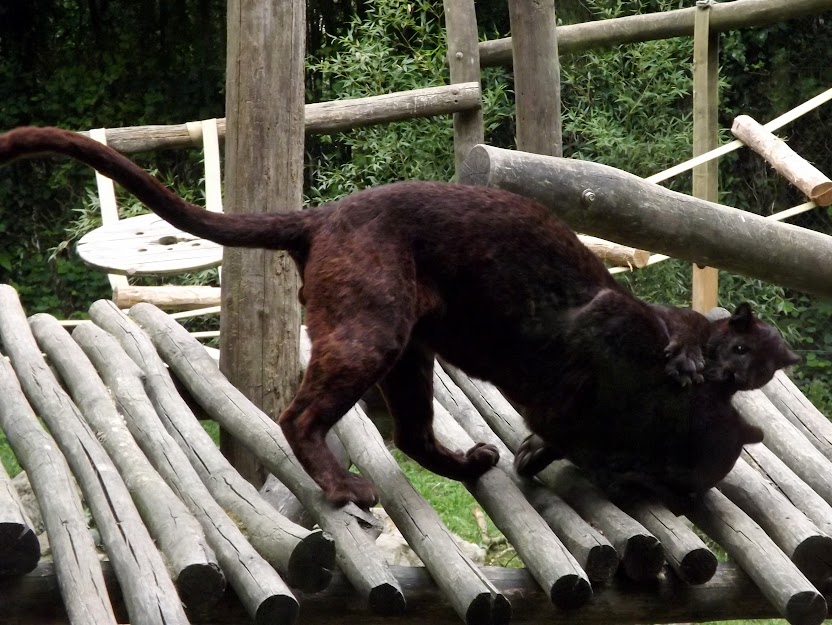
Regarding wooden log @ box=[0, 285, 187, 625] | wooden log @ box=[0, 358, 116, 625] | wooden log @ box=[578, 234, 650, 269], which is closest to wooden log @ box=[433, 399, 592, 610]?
wooden log @ box=[0, 285, 187, 625]

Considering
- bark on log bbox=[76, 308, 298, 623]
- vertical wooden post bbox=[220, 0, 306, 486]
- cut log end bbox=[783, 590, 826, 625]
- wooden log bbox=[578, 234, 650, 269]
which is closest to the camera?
bark on log bbox=[76, 308, 298, 623]

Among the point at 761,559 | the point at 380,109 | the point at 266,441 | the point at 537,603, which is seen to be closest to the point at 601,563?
the point at 537,603

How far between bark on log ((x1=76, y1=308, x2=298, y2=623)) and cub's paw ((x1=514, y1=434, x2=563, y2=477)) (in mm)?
944

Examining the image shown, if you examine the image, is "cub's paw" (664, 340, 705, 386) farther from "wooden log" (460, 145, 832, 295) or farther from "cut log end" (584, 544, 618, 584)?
"cut log end" (584, 544, 618, 584)

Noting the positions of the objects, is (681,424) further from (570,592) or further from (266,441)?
(266,441)

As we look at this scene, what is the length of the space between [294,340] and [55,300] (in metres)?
6.07

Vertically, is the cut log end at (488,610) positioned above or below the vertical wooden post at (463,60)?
below

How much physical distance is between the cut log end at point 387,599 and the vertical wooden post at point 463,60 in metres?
3.50

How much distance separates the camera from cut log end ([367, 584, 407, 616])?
3020mm

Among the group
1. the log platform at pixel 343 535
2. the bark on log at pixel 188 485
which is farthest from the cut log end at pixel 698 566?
the bark on log at pixel 188 485

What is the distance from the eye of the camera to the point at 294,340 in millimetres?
4457

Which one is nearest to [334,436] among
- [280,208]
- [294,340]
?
[294,340]

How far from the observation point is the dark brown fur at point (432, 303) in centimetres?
324

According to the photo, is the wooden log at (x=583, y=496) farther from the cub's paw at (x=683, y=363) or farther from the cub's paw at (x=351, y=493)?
the cub's paw at (x=351, y=493)
